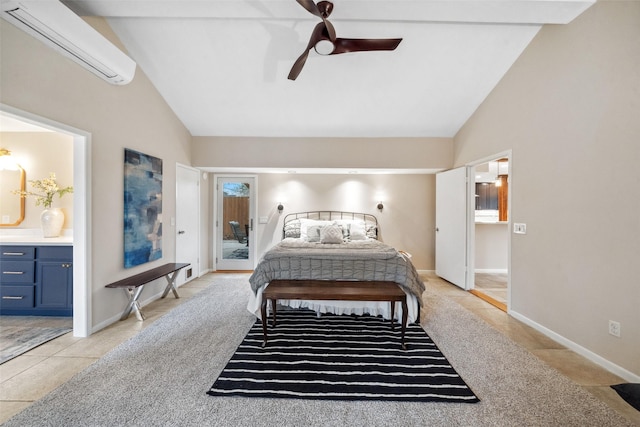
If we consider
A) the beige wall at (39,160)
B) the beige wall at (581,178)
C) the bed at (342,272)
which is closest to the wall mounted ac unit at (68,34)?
the beige wall at (39,160)

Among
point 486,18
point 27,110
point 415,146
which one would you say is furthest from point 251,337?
point 415,146

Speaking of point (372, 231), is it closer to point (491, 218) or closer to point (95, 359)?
point (491, 218)

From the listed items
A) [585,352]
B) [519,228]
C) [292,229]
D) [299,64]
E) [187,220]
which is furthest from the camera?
[292,229]

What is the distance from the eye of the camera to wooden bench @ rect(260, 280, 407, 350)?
2541 millimetres

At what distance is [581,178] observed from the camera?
2539mm

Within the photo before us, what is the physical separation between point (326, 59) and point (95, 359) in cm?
403

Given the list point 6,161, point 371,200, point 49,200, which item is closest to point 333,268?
point 371,200

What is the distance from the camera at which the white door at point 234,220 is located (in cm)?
574

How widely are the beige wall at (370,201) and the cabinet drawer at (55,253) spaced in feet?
10.2

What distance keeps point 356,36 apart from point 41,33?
2.89 m

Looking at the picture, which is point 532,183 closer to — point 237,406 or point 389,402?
point 389,402

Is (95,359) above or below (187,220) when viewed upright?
below

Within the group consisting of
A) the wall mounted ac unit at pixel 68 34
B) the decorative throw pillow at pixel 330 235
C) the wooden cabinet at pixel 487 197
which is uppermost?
the wall mounted ac unit at pixel 68 34

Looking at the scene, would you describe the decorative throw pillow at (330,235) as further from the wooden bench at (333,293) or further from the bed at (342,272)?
the wooden bench at (333,293)
